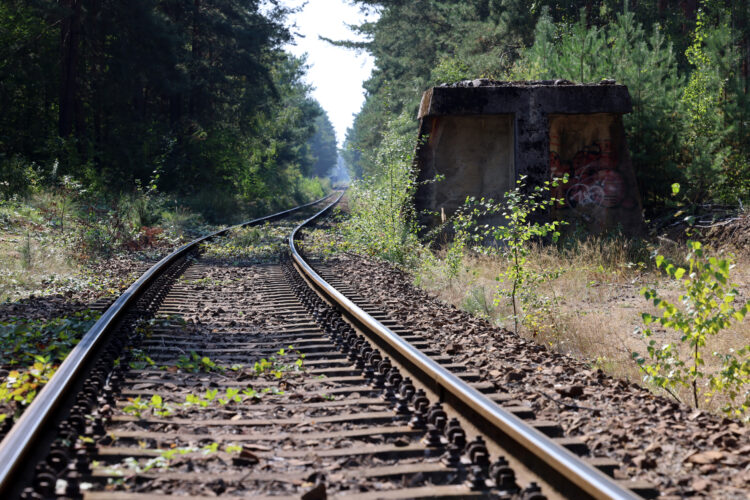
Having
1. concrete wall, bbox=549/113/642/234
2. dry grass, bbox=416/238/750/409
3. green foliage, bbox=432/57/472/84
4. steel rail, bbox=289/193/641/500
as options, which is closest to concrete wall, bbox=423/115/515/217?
concrete wall, bbox=549/113/642/234

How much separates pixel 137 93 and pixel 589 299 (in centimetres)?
2290

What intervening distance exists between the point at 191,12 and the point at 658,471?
28.5m

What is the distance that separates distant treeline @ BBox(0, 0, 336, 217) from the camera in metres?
20.8

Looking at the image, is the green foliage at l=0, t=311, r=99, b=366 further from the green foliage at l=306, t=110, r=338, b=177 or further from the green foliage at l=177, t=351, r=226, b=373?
the green foliage at l=306, t=110, r=338, b=177

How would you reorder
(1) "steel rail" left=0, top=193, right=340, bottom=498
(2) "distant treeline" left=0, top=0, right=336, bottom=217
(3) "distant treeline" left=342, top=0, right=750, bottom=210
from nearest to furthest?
(1) "steel rail" left=0, top=193, right=340, bottom=498, (3) "distant treeline" left=342, top=0, right=750, bottom=210, (2) "distant treeline" left=0, top=0, right=336, bottom=217

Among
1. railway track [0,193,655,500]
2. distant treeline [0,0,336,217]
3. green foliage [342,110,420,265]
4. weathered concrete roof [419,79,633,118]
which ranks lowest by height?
railway track [0,193,655,500]

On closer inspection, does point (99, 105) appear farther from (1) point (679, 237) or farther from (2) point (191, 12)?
(1) point (679, 237)

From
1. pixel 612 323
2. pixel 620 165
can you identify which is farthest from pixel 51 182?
pixel 612 323

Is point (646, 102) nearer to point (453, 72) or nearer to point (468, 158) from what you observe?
point (468, 158)

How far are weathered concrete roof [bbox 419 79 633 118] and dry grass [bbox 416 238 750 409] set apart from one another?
232cm

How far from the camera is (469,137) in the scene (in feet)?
38.5

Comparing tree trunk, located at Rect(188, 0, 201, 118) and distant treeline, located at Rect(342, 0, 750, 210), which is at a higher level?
tree trunk, located at Rect(188, 0, 201, 118)

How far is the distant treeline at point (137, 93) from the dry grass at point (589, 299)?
36.0 ft

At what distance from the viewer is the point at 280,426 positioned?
3.69 metres
